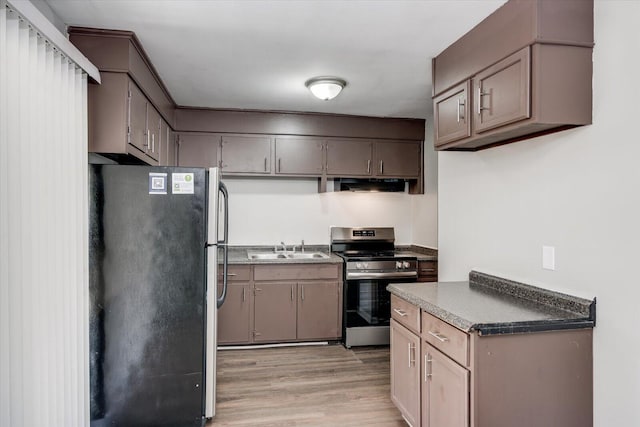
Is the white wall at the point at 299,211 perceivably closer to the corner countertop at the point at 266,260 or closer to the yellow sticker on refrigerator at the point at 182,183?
the corner countertop at the point at 266,260

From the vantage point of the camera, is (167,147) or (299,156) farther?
(299,156)

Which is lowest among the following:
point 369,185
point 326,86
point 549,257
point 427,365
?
point 427,365

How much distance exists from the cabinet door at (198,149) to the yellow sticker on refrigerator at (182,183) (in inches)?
70.1

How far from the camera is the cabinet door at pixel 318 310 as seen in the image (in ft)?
13.6

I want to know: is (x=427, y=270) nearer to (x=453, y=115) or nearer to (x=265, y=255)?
(x=265, y=255)

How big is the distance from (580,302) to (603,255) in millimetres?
245

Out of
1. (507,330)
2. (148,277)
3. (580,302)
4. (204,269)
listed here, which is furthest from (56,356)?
(580,302)

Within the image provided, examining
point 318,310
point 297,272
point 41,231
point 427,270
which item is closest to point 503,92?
point 41,231

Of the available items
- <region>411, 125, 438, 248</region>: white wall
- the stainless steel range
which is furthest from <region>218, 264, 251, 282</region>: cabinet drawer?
<region>411, 125, 438, 248</region>: white wall

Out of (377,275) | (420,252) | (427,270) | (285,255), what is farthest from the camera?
(420,252)

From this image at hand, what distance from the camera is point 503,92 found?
2066mm

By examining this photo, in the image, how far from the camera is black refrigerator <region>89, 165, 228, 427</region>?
2.40m

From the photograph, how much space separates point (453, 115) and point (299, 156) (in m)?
2.15

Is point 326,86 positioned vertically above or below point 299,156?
above
